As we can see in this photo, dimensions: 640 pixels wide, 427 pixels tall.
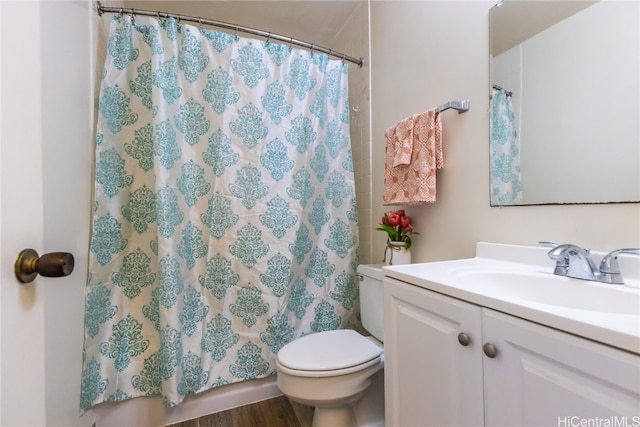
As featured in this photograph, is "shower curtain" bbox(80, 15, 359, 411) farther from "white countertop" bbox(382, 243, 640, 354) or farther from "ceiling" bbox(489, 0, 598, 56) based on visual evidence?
"ceiling" bbox(489, 0, 598, 56)

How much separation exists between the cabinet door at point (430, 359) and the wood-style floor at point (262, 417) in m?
0.69

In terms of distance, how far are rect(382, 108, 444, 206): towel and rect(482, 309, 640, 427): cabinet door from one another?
2.19 feet

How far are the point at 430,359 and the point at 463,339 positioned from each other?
141 mm

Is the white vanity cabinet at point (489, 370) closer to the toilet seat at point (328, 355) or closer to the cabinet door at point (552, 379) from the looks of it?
the cabinet door at point (552, 379)

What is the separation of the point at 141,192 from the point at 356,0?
1.75 meters

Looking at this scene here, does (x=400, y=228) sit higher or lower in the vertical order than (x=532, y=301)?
higher

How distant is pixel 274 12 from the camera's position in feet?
5.98

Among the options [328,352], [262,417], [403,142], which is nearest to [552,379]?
[328,352]

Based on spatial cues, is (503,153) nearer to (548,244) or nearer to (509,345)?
(548,244)

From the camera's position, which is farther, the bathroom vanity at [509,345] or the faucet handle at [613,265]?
the faucet handle at [613,265]

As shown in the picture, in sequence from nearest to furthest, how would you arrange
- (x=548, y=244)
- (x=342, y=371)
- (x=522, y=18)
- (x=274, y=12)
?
(x=548, y=244) → (x=522, y=18) → (x=342, y=371) → (x=274, y=12)

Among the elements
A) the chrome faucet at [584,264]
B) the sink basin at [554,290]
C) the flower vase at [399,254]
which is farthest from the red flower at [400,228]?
the chrome faucet at [584,264]

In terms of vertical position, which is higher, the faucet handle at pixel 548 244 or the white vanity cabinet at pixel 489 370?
the faucet handle at pixel 548 244

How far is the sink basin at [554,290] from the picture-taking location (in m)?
0.62
